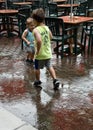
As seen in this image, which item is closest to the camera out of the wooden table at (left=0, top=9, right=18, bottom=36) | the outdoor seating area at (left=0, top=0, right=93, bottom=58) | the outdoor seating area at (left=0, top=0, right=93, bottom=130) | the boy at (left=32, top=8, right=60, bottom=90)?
the outdoor seating area at (left=0, top=0, right=93, bottom=130)

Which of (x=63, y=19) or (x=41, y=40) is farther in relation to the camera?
(x=63, y=19)

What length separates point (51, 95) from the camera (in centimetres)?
476

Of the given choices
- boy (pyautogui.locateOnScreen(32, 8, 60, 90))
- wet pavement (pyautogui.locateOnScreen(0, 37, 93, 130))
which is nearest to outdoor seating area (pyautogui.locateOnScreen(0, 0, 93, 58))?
wet pavement (pyautogui.locateOnScreen(0, 37, 93, 130))

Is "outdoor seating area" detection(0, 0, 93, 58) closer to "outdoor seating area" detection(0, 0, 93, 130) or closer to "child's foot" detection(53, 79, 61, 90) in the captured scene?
"outdoor seating area" detection(0, 0, 93, 130)

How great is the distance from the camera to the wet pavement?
3906mm

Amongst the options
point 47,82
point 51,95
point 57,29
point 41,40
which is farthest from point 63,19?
point 51,95

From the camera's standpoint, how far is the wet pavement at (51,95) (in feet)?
12.8

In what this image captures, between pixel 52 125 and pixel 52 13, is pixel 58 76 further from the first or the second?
pixel 52 13

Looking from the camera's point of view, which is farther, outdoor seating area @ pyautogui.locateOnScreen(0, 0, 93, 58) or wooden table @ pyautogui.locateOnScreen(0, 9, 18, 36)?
wooden table @ pyautogui.locateOnScreen(0, 9, 18, 36)

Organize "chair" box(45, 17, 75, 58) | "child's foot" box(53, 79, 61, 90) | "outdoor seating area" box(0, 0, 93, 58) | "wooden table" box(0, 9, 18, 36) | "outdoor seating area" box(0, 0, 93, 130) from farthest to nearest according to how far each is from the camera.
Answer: "wooden table" box(0, 9, 18, 36)
"outdoor seating area" box(0, 0, 93, 58)
"chair" box(45, 17, 75, 58)
"child's foot" box(53, 79, 61, 90)
"outdoor seating area" box(0, 0, 93, 130)

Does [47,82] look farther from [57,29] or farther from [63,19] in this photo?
[63,19]

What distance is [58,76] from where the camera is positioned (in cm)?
566

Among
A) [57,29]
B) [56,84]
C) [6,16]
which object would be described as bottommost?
[56,84]

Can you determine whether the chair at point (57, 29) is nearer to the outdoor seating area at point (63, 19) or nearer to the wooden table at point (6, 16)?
the outdoor seating area at point (63, 19)
